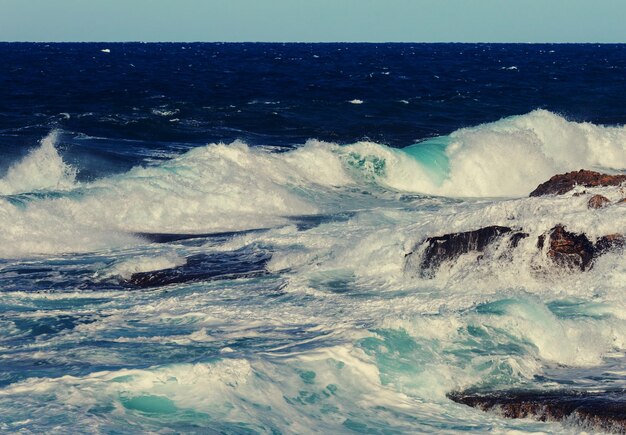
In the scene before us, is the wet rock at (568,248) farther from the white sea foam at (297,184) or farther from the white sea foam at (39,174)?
the white sea foam at (39,174)

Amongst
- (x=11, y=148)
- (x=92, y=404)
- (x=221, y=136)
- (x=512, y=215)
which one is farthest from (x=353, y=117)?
(x=92, y=404)

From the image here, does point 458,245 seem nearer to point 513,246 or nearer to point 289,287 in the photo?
point 513,246

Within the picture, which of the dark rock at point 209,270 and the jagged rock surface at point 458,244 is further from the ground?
the jagged rock surface at point 458,244

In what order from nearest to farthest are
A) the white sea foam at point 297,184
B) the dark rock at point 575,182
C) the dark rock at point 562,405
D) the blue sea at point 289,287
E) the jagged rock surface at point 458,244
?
the dark rock at point 562,405
the blue sea at point 289,287
the jagged rock surface at point 458,244
the dark rock at point 575,182
the white sea foam at point 297,184

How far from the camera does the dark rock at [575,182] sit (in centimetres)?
1395

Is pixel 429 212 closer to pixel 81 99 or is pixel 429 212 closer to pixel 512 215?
pixel 512 215

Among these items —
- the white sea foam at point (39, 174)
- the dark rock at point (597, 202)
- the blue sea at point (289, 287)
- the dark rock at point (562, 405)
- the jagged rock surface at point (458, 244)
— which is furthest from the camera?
the white sea foam at point (39, 174)

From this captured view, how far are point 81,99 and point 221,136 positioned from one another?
10.5 m

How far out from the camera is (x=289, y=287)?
12.0 m

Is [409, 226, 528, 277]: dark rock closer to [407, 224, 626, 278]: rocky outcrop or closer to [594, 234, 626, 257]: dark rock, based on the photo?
[407, 224, 626, 278]: rocky outcrop

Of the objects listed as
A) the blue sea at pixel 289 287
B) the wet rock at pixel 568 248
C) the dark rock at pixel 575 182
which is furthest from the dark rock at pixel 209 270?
the dark rock at pixel 575 182

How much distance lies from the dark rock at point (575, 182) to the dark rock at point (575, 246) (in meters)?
2.40

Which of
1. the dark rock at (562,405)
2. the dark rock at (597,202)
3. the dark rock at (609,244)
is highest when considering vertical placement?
the dark rock at (597,202)

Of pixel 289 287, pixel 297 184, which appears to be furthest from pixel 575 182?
pixel 297 184
